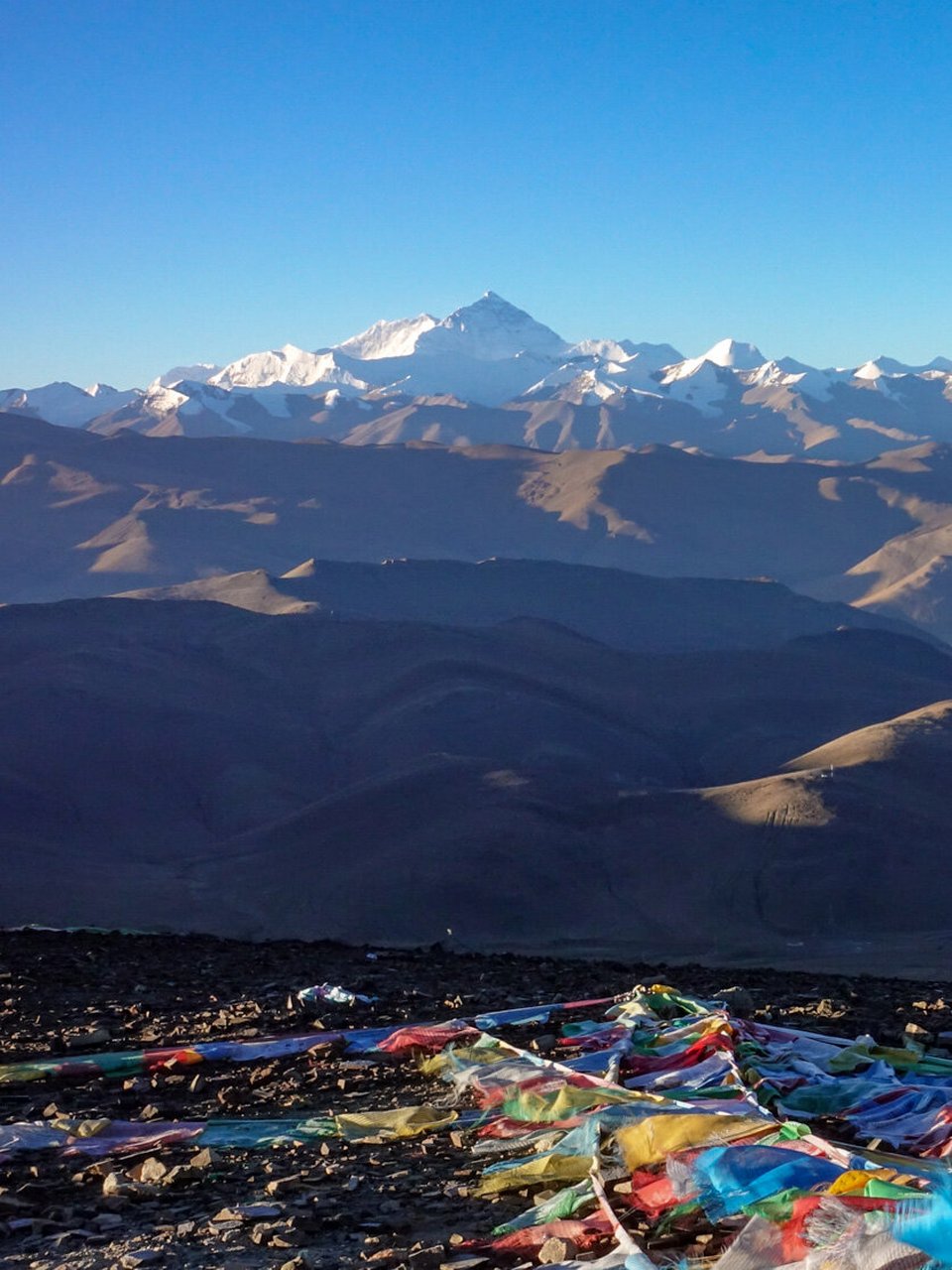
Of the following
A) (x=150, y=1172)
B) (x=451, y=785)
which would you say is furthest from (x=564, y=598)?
(x=150, y=1172)

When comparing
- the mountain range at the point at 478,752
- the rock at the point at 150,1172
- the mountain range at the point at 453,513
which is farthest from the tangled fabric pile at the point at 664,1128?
the mountain range at the point at 453,513

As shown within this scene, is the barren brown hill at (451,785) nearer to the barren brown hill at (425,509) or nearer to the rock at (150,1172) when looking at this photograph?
the rock at (150,1172)

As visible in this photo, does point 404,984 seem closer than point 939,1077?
No

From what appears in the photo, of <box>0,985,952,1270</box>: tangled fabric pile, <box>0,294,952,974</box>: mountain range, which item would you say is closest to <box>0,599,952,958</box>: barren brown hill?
<box>0,294,952,974</box>: mountain range

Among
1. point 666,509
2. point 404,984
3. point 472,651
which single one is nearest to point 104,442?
point 666,509

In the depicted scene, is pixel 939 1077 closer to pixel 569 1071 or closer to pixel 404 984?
pixel 569 1071
